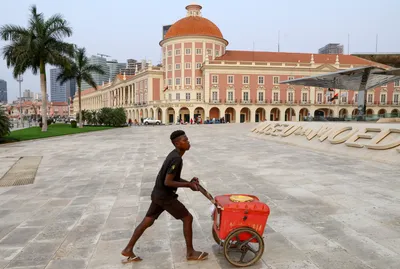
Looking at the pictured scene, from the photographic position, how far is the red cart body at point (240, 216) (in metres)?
3.02

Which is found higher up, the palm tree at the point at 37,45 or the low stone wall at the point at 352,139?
the palm tree at the point at 37,45

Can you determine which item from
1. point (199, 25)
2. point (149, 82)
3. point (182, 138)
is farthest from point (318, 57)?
point (182, 138)

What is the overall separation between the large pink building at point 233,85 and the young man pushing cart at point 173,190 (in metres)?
51.2

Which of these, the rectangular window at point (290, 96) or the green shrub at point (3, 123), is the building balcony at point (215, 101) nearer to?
the rectangular window at point (290, 96)

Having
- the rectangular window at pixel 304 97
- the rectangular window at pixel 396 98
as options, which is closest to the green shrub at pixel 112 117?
the rectangular window at pixel 304 97

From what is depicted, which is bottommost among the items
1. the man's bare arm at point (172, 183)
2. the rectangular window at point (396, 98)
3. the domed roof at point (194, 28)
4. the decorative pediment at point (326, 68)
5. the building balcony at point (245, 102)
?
the man's bare arm at point (172, 183)

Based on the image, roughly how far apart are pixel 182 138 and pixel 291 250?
75.0 inches

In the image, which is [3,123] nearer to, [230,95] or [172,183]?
[172,183]

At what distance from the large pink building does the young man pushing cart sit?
51226mm

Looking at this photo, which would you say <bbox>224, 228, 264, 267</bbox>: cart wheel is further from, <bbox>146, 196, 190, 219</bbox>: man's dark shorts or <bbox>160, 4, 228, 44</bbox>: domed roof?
<bbox>160, 4, 228, 44</bbox>: domed roof

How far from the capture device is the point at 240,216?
3.05 metres

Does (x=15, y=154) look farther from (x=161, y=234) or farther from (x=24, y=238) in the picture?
(x=161, y=234)

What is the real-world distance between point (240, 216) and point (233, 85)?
5472 cm

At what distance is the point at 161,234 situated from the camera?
4.05 meters
